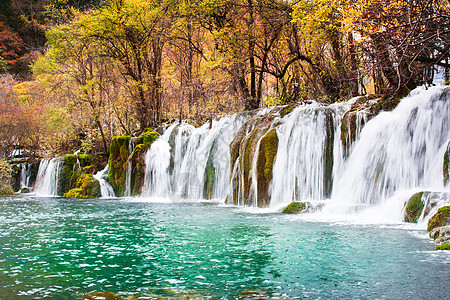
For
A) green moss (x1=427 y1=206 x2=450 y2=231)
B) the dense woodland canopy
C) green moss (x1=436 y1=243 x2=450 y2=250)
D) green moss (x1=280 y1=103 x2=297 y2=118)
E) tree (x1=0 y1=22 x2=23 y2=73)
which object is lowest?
green moss (x1=436 y1=243 x2=450 y2=250)

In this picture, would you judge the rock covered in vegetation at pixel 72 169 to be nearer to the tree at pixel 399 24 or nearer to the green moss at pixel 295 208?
the green moss at pixel 295 208

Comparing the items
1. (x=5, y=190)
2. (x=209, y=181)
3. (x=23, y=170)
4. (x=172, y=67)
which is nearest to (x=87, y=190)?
(x=5, y=190)

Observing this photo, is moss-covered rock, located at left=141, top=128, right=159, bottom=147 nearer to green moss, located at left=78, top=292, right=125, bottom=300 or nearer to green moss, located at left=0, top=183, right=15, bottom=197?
green moss, located at left=0, top=183, right=15, bottom=197

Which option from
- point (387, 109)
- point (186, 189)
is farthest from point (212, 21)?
point (387, 109)

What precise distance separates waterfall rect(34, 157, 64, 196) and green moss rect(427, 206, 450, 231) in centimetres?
2204

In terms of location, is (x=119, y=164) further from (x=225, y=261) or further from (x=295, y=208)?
(x=225, y=261)

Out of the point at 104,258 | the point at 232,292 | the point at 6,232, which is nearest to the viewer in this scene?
the point at 232,292

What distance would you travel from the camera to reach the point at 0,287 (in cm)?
488

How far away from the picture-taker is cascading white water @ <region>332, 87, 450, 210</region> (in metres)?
9.96

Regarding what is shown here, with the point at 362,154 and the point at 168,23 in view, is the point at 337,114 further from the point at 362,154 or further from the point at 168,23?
the point at 168,23

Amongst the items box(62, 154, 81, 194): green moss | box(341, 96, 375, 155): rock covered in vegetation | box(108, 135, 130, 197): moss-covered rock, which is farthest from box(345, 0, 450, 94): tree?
box(62, 154, 81, 194): green moss

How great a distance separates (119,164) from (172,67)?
27.5ft

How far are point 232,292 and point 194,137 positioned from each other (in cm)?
1611

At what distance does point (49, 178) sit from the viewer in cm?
2495
